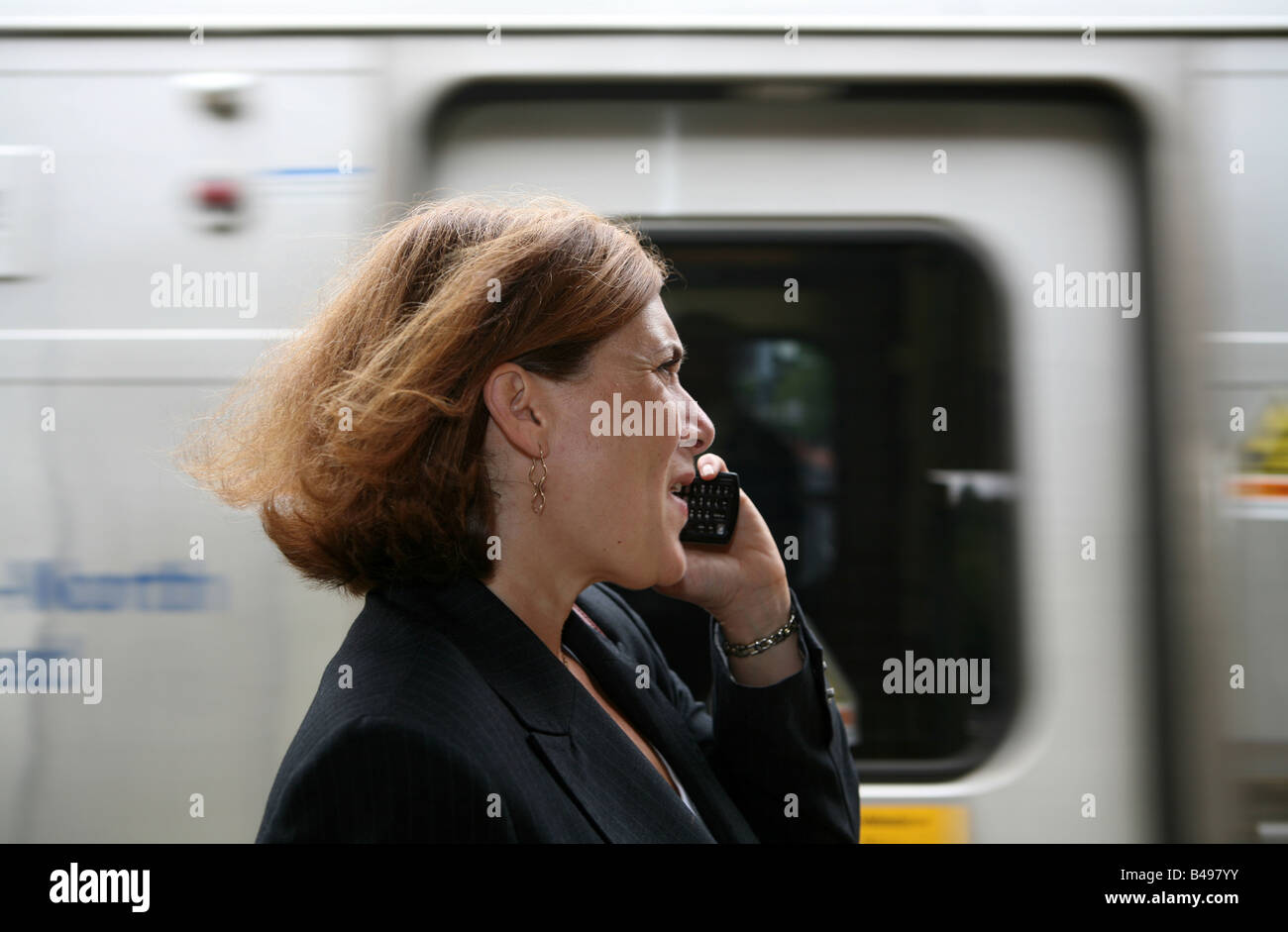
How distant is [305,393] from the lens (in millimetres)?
1267

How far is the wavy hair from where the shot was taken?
117 centimetres

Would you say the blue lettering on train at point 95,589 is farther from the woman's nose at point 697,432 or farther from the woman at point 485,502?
the woman's nose at point 697,432

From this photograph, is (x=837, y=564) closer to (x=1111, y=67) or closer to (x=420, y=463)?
(x=420, y=463)

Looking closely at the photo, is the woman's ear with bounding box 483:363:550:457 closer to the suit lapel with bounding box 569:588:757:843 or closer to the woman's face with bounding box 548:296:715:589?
the woman's face with bounding box 548:296:715:589

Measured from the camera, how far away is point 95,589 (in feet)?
5.92

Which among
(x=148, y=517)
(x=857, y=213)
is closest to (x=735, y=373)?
(x=857, y=213)

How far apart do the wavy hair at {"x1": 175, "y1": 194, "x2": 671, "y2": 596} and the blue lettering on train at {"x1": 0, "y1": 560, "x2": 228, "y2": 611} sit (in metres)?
0.68

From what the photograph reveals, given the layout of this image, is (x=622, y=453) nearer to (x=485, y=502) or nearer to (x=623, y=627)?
(x=485, y=502)

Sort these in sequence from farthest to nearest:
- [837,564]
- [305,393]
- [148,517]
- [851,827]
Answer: [837,564], [148,517], [851,827], [305,393]

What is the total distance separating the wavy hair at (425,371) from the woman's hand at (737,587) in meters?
0.43

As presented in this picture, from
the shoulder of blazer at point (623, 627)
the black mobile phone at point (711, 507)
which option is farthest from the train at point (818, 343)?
the shoulder of blazer at point (623, 627)

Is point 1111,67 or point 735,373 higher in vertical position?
point 1111,67

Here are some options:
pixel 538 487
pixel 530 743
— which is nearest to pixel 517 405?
pixel 538 487
